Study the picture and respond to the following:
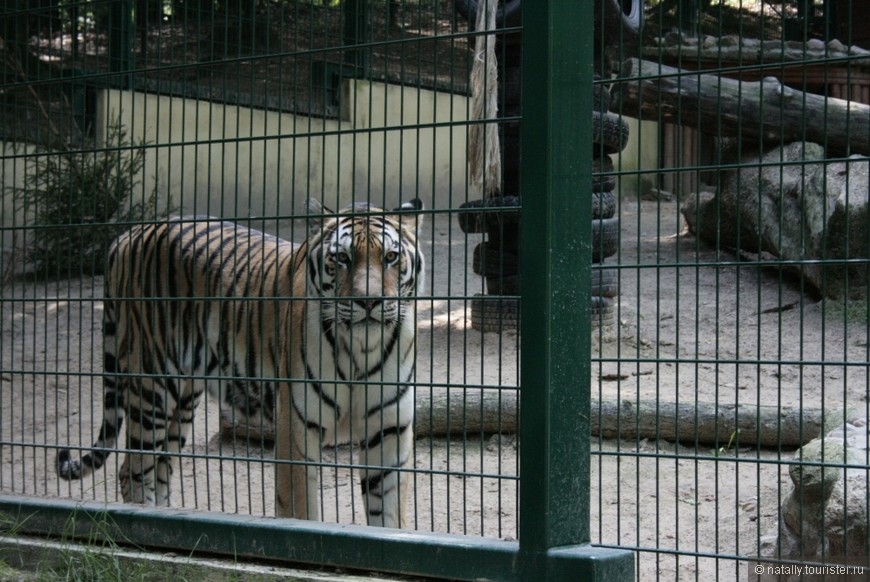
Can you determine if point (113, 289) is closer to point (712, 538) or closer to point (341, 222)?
point (341, 222)

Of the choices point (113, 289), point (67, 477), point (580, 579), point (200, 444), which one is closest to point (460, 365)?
point (200, 444)

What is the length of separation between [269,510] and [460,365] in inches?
75.1

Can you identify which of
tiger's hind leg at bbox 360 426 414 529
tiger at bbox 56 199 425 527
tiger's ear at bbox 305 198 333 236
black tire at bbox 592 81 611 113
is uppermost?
black tire at bbox 592 81 611 113

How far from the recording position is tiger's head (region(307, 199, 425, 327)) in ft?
13.9

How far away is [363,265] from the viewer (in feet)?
14.3

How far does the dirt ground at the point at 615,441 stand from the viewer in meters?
3.92

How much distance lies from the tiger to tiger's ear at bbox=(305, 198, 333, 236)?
0.01 m

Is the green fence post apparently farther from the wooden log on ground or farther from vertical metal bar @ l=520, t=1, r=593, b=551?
the wooden log on ground

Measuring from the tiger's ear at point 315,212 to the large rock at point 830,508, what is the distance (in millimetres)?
1965

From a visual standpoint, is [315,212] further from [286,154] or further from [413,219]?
[286,154]

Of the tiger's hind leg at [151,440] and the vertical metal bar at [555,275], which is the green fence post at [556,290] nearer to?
the vertical metal bar at [555,275]

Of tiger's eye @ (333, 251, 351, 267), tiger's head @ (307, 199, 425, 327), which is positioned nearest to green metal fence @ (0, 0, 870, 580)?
tiger's head @ (307, 199, 425, 327)

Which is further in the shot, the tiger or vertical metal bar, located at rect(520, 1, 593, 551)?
the tiger

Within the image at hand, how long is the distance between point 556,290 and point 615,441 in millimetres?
3217
